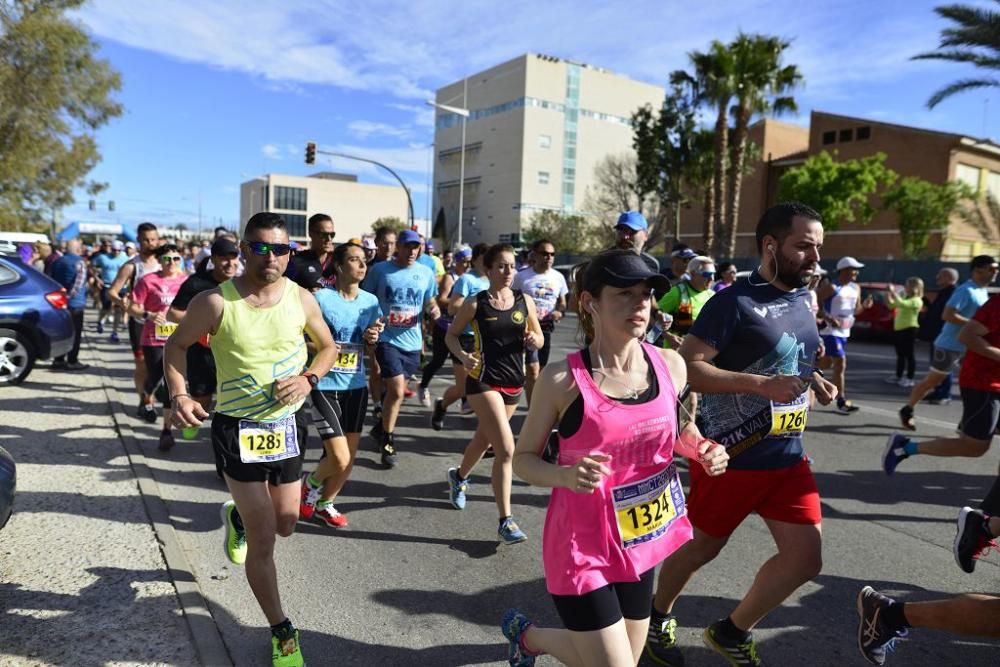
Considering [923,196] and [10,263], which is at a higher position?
[923,196]

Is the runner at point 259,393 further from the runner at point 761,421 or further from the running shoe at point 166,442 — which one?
the running shoe at point 166,442

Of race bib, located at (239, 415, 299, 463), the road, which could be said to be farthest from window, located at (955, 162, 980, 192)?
race bib, located at (239, 415, 299, 463)

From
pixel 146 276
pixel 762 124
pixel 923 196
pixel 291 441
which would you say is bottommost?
pixel 291 441

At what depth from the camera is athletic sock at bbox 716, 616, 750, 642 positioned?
9.66 ft

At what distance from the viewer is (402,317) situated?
6.26 m

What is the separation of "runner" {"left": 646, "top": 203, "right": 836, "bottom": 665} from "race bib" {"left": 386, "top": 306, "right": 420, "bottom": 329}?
3.66m

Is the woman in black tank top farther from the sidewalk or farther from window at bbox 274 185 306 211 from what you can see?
window at bbox 274 185 306 211

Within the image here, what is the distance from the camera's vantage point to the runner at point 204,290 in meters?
5.42

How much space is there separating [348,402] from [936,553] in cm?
400

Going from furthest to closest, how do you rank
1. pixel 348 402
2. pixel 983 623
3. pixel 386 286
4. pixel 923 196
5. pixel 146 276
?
pixel 923 196 < pixel 146 276 < pixel 386 286 < pixel 348 402 < pixel 983 623

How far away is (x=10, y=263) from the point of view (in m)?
8.87

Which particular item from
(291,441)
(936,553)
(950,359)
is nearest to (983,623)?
(936,553)

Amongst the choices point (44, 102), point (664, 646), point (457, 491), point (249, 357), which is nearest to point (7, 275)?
point (457, 491)

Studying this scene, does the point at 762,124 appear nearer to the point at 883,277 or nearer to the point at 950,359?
the point at 883,277
